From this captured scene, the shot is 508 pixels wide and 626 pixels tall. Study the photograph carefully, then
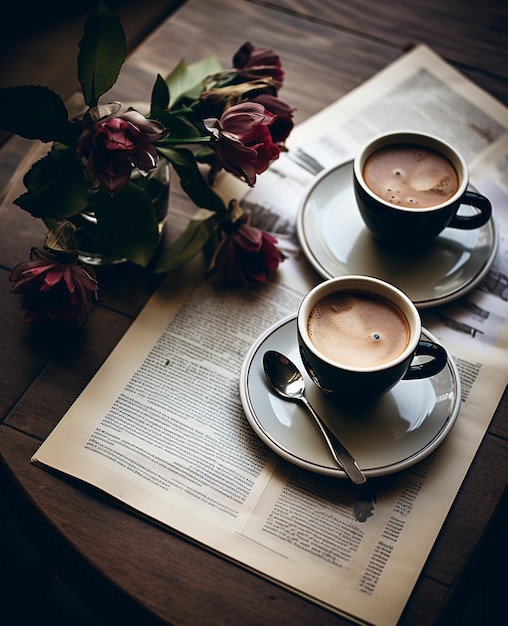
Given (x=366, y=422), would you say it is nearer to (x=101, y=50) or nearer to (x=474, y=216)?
(x=474, y=216)

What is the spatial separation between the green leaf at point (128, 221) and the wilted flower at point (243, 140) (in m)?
0.09

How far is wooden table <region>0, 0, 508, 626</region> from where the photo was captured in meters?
0.56

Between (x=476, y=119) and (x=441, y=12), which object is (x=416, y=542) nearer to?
(x=476, y=119)

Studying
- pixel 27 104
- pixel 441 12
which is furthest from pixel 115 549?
pixel 441 12

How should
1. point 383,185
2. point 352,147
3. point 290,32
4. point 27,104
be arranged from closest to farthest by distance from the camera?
point 27,104 < point 383,185 < point 352,147 < point 290,32

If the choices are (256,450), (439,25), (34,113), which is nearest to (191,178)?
(34,113)

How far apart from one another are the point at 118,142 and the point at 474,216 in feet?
1.33

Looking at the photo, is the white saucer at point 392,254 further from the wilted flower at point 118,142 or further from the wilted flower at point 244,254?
the wilted flower at point 118,142

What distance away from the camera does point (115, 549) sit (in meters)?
0.58

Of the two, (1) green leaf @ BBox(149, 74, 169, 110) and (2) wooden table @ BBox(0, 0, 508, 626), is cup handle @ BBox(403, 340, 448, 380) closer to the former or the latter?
(2) wooden table @ BBox(0, 0, 508, 626)

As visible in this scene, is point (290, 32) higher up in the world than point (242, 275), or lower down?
higher up

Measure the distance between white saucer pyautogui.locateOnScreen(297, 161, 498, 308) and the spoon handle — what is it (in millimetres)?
184

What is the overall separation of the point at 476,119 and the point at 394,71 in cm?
14

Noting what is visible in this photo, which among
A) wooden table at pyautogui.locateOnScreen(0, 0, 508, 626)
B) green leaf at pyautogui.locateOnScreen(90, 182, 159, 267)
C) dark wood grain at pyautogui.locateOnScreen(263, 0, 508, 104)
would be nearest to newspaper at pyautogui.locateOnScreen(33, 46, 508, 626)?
wooden table at pyautogui.locateOnScreen(0, 0, 508, 626)
